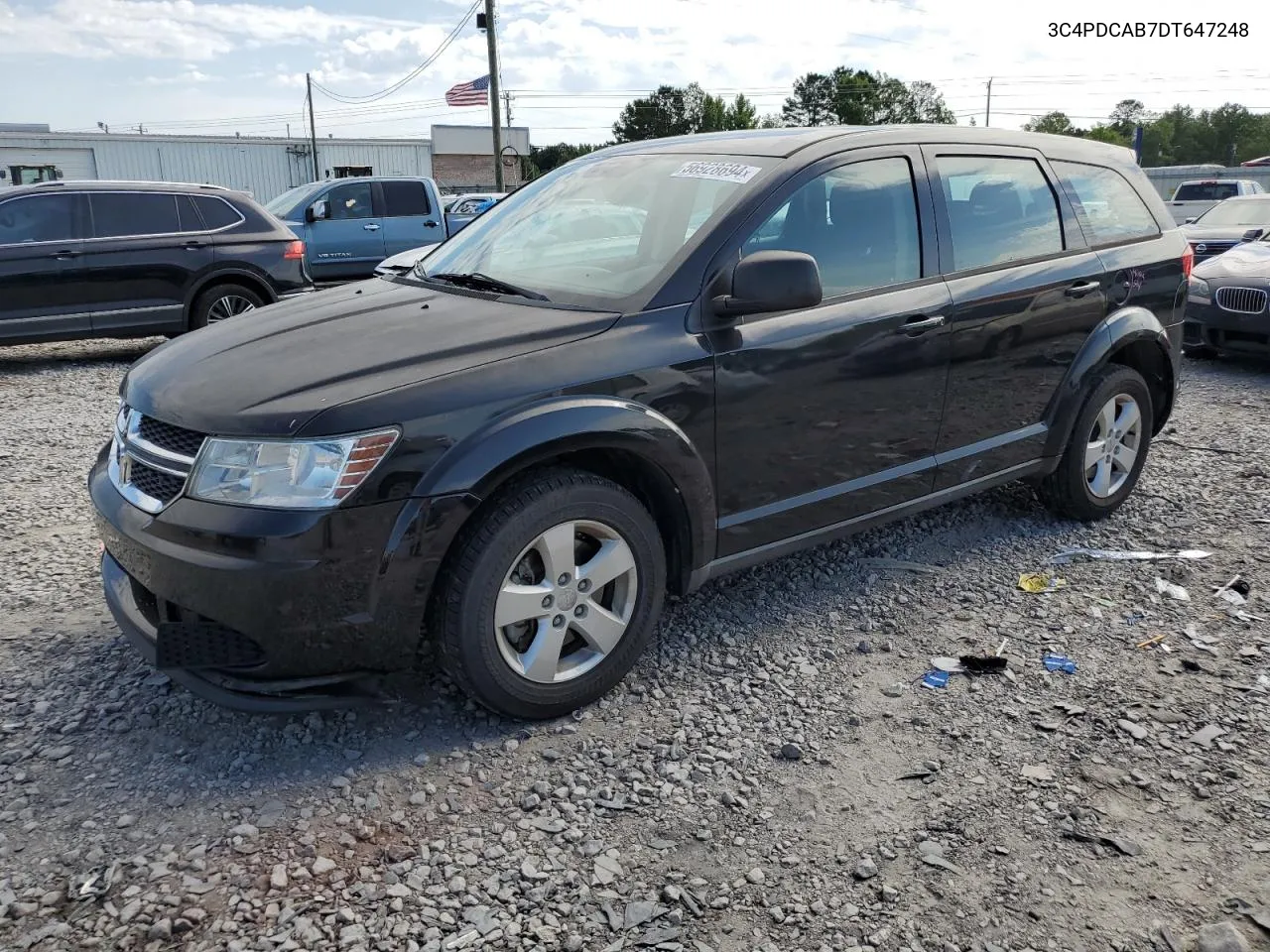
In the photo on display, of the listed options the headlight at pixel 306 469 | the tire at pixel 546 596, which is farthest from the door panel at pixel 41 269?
the tire at pixel 546 596

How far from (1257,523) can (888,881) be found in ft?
11.7

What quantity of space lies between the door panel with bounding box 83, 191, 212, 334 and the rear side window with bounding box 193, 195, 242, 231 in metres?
0.21

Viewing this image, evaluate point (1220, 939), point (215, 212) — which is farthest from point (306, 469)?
point (215, 212)

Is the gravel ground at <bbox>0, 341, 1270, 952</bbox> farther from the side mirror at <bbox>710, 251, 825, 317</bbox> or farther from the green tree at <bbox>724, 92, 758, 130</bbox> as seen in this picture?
the green tree at <bbox>724, 92, 758, 130</bbox>

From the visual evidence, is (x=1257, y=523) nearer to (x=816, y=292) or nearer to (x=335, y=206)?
(x=816, y=292)

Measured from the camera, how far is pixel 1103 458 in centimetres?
482

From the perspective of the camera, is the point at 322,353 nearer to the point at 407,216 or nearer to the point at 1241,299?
the point at 1241,299

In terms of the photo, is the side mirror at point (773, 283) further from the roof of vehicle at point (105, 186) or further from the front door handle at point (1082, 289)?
the roof of vehicle at point (105, 186)

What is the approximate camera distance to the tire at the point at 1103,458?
462 cm

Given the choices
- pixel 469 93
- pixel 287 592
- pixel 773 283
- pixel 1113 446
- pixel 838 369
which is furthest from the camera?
pixel 469 93

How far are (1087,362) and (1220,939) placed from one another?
9.18 ft

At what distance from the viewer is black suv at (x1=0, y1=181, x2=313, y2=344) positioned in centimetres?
880

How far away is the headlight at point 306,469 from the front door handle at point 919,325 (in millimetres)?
2016

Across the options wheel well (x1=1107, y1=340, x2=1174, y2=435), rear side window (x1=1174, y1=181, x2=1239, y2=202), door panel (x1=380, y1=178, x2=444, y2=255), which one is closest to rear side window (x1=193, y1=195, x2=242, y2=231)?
door panel (x1=380, y1=178, x2=444, y2=255)
